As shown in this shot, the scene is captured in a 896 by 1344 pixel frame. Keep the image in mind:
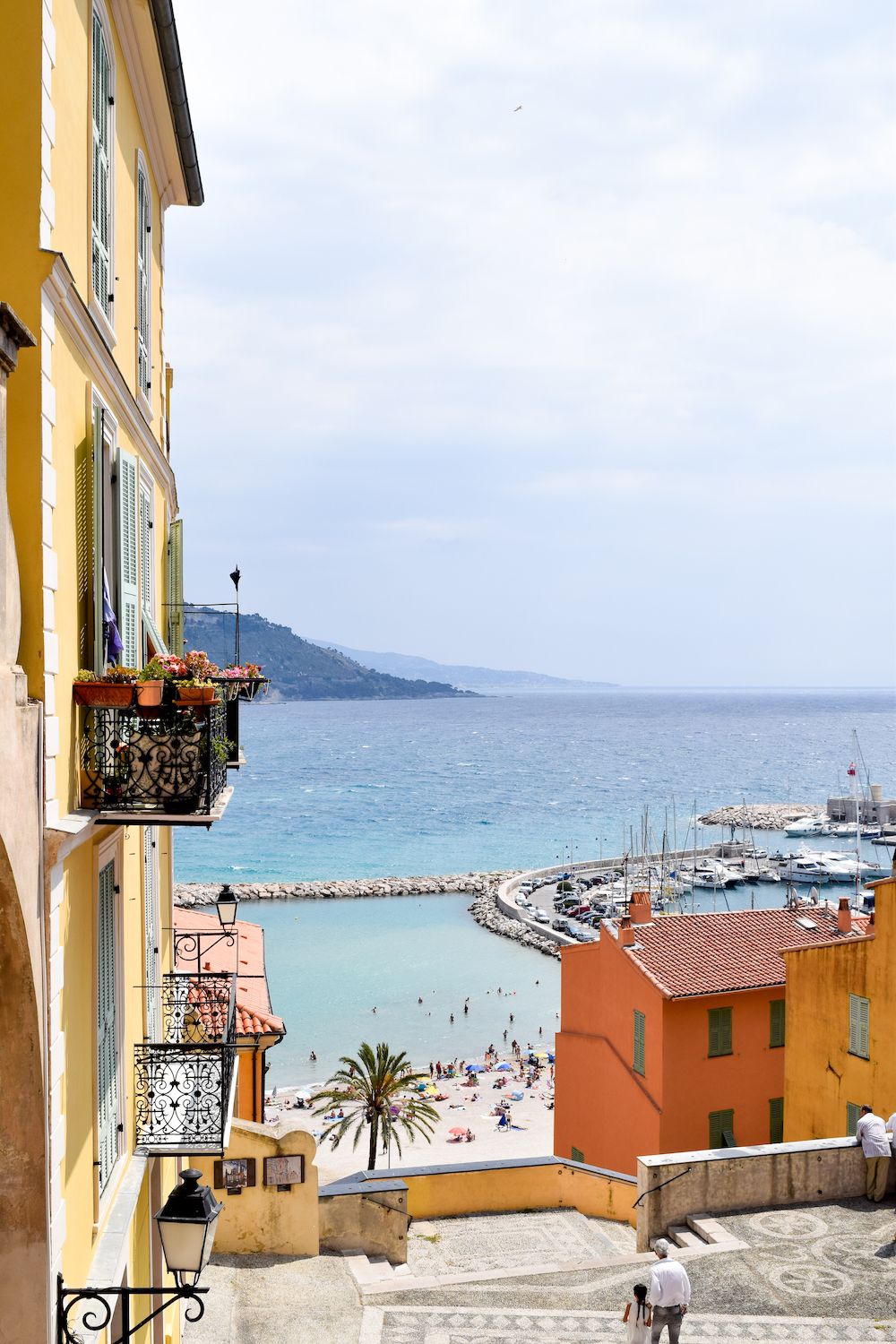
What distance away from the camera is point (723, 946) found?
85.1 feet

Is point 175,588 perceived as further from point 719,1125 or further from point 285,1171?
point 719,1125

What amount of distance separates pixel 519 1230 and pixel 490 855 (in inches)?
3729

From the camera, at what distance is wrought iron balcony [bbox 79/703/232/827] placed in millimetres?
6715

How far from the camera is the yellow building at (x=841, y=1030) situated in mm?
17328

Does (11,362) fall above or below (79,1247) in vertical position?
above

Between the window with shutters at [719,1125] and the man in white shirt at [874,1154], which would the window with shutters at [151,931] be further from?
the window with shutters at [719,1125]

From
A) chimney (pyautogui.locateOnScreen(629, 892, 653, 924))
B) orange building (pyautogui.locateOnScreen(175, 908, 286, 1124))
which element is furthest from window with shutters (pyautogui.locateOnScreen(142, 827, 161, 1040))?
chimney (pyautogui.locateOnScreen(629, 892, 653, 924))

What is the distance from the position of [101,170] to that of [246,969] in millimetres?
17021

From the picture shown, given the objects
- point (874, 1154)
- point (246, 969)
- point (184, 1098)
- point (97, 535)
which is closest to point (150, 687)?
point (97, 535)

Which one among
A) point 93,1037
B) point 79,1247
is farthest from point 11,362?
point 79,1247

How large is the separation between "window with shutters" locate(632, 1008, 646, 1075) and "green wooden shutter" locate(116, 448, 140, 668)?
1797 centimetres

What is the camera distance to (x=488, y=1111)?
42.5 meters

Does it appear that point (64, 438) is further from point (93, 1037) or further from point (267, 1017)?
point (267, 1017)

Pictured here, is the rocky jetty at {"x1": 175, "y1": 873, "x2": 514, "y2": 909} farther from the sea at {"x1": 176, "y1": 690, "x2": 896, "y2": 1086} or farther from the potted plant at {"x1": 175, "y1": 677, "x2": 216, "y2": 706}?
the potted plant at {"x1": 175, "y1": 677, "x2": 216, "y2": 706}
